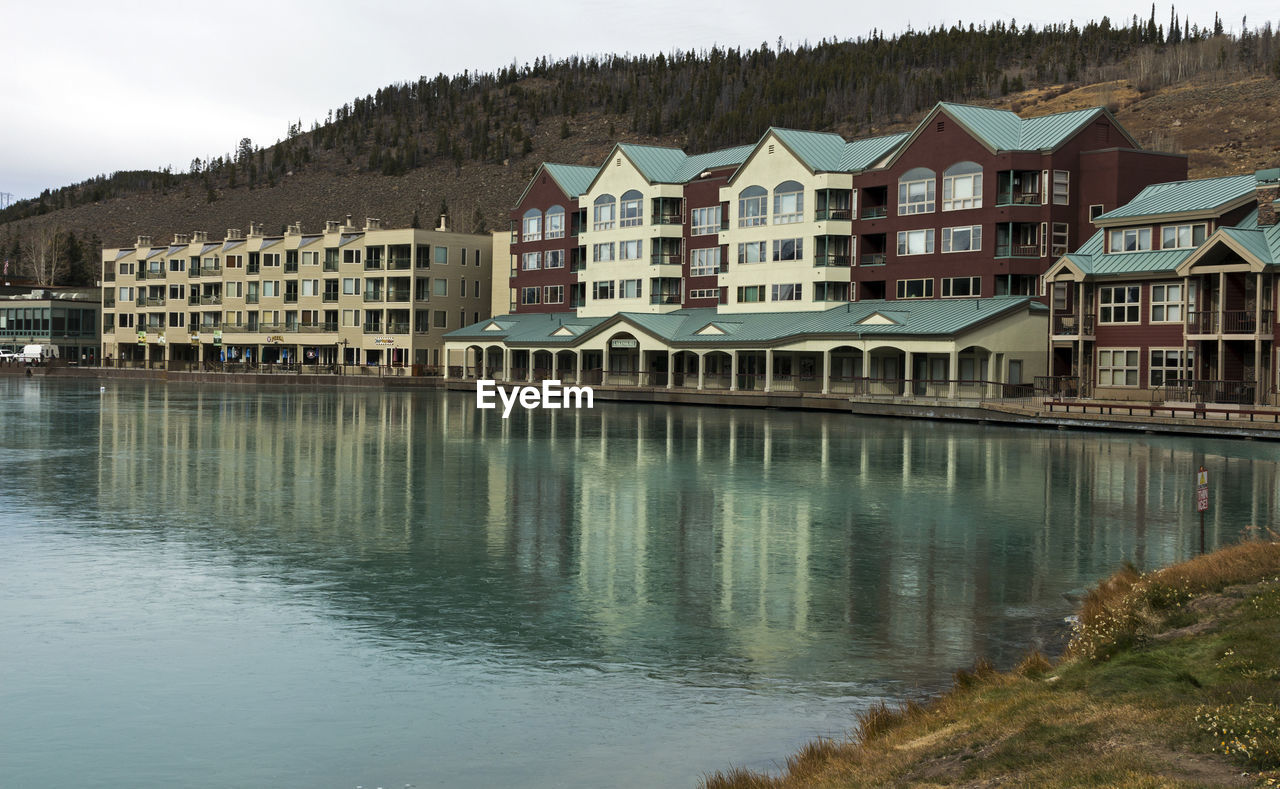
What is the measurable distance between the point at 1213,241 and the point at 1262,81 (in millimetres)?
128227

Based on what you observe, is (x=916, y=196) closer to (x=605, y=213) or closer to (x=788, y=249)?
(x=788, y=249)

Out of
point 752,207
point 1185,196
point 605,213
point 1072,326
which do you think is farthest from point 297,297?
point 1185,196

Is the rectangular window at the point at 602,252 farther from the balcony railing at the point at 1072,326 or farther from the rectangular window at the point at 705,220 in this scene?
the balcony railing at the point at 1072,326

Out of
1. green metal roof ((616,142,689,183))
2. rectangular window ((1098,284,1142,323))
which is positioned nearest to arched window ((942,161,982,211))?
rectangular window ((1098,284,1142,323))

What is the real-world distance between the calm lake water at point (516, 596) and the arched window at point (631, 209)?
→ 6306cm

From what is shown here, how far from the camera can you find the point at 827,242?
92875 millimetres

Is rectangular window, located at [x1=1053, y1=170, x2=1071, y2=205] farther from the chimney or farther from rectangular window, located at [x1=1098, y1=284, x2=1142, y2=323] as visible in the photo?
the chimney

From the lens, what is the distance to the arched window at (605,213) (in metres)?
110

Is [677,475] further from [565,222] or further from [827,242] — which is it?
[565,222]

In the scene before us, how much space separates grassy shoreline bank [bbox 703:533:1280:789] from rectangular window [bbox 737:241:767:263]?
3186 inches

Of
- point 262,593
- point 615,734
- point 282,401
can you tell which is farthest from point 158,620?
point 282,401

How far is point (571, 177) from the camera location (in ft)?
389

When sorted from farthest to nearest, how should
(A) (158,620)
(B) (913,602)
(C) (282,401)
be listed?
(C) (282,401)
(B) (913,602)
(A) (158,620)

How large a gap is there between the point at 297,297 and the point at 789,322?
74625 millimetres
